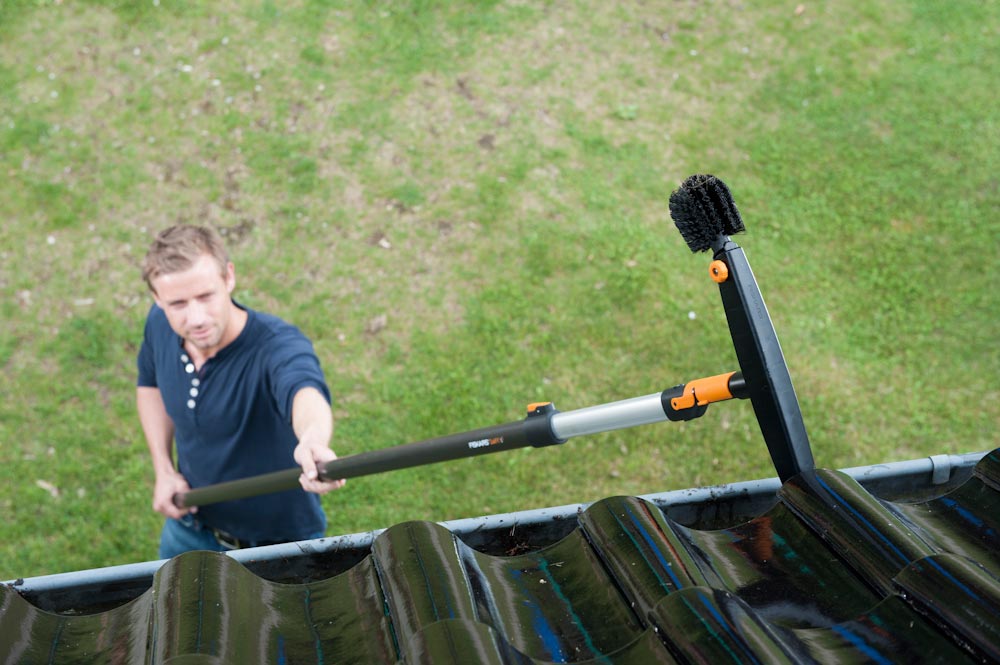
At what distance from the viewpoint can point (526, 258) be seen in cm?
663

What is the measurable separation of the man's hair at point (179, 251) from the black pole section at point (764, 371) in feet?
7.78

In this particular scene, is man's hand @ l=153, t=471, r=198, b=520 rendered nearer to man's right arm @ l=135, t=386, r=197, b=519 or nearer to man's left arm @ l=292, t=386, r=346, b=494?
man's right arm @ l=135, t=386, r=197, b=519

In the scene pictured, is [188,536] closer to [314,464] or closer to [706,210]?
[314,464]

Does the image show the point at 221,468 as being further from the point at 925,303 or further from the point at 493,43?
the point at 493,43

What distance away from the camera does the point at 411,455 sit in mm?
2750

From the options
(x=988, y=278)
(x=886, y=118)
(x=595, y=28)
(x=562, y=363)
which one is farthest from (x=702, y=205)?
(x=595, y=28)

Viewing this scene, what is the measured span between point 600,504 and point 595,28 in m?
7.53

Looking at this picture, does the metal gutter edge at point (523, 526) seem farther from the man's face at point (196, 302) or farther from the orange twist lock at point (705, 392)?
the man's face at point (196, 302)

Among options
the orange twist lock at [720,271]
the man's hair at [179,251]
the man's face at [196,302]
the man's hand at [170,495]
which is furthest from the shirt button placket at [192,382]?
the orange twist lock at [720,271]

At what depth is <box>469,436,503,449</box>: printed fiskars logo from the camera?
7.95 feet

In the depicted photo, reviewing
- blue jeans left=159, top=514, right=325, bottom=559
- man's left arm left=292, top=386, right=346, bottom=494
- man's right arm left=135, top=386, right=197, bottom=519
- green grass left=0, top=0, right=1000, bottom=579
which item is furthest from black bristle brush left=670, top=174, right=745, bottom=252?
green grass left=0, top=0, right=1000, bottom=579

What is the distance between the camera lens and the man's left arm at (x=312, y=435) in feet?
9.85

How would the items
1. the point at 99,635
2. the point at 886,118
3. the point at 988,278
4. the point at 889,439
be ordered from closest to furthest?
1. the point at 99,635
2. the point at 889,439
3. the point at 988,278
4. the point at 886,118

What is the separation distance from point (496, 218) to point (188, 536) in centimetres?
377
